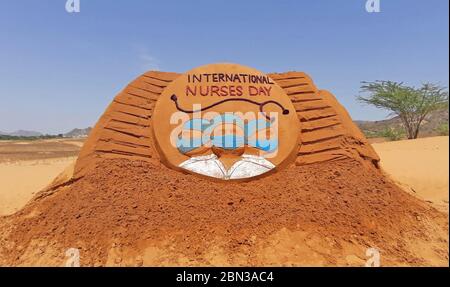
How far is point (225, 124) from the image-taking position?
4.90 m

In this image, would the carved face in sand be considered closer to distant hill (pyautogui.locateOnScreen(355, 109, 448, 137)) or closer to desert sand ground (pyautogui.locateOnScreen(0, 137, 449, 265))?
desert sand ground (pyautogui.locateOnScreen(0, 137, 449, 265))

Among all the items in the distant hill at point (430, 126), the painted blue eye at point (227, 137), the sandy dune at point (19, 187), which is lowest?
the sandy dune at point (19, 187)

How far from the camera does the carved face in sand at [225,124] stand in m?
4.61

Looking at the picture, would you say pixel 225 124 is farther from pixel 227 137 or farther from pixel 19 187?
pixel 19 187

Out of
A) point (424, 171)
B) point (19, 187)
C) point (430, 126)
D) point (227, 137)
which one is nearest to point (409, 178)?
point (424, 171)

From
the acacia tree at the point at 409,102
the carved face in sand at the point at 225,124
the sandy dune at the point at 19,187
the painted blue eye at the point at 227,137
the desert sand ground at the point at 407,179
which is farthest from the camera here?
the acacia tree at the point at 409,102

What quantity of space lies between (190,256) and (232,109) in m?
2.38

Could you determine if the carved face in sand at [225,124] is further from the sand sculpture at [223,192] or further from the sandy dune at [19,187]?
the sandy dune at [19,187]

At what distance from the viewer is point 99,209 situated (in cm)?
398

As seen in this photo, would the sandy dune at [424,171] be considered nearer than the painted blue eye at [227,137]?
No

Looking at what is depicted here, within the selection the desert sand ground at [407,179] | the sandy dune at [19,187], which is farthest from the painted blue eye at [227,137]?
the sandy dune at [19,187]

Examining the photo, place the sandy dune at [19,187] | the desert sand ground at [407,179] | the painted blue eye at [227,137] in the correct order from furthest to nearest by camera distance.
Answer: the sandy dune at [19,187] < the desert sand ground at [407,179] < the painted blue eye at [227,137]

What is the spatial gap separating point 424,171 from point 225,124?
167 inches

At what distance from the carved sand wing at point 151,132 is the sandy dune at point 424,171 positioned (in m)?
1.13
